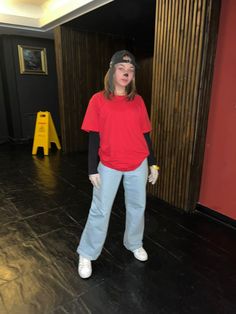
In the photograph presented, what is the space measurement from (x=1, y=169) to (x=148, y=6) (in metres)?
3.16

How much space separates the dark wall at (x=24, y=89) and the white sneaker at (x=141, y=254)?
4528mm

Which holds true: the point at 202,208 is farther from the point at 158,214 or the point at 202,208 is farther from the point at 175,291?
the point at 175,291

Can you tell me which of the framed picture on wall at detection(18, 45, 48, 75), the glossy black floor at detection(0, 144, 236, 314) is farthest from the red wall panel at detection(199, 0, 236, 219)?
the framed picture on wall at detection(18, 45, 48, 75)

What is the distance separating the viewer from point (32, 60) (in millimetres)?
5371

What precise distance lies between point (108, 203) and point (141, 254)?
586 mm

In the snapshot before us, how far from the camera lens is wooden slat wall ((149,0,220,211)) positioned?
223 centimetres

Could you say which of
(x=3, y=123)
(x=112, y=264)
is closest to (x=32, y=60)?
(x=3, y=123)

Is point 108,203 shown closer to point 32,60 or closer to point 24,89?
point 24,89

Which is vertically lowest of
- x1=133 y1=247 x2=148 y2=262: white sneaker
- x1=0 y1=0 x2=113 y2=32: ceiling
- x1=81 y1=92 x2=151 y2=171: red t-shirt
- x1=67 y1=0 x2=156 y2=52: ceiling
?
x1=133 y1=247 x2=148 y2=262: white sneaker

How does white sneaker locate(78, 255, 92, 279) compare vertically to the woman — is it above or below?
below

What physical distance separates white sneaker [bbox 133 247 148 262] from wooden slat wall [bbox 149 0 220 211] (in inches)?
35.7

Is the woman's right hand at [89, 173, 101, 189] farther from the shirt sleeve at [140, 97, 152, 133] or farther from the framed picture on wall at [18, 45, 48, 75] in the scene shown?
the framed picture on wall at [18, 45, 48, 75]

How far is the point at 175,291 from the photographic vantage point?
165cm

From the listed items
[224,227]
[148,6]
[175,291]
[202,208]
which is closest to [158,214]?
[202,208]
